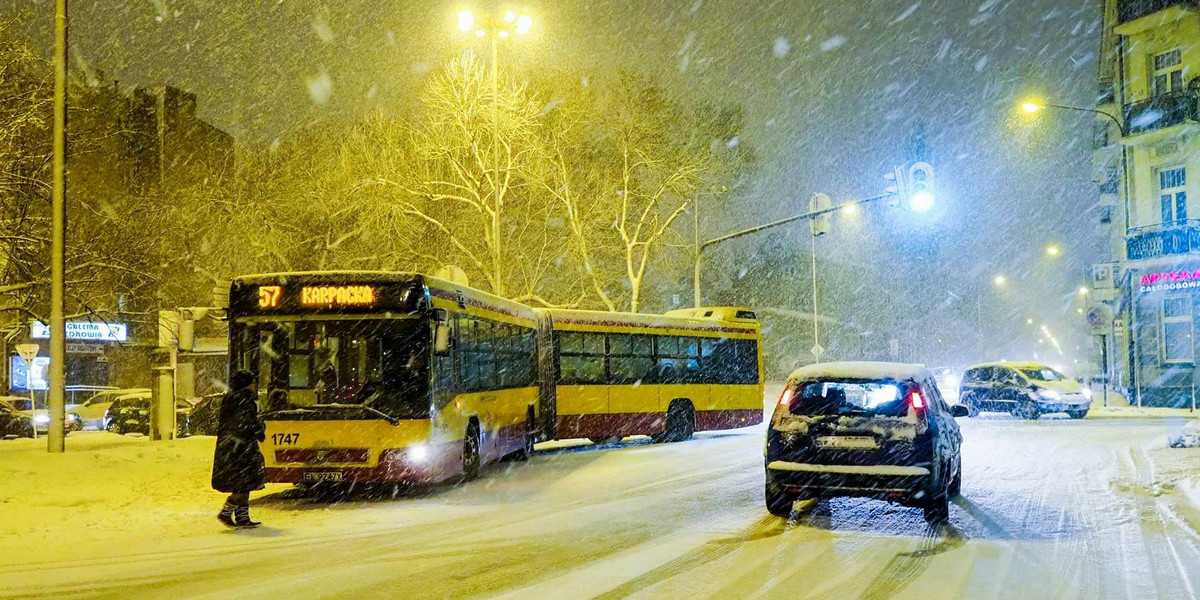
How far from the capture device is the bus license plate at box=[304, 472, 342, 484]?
12.7 metres

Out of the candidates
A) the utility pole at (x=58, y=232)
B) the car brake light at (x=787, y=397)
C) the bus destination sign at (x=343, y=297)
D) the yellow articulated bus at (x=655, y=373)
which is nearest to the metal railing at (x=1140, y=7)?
the yellow articulated bus at (x=655, y=373)

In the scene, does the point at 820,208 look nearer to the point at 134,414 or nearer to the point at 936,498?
the point at 936,498

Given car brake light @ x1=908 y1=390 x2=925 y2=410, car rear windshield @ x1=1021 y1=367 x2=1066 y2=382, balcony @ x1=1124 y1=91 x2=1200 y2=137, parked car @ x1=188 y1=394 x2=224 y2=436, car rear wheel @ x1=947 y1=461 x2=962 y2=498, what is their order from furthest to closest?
balcony @ x1=1124 y1=91 x2=1200 y2=137 → car rear windshield @ x1=1021 y1=367 x2=1066 y2=382 → parked car @ x1=188 y1=394 x2=224 y2=436 → car rear wheel @ x1=947 y1=461 x2=962 y2=498 → car brake light @ x1=908 y1=390 x2=925 y2=410

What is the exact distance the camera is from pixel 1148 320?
117ft

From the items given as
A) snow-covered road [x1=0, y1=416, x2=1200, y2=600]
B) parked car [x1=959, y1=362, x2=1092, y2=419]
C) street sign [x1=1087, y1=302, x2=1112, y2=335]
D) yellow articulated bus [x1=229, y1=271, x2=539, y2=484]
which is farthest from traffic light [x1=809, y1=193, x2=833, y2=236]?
yellow articulated bus [x1=229, y1=271, x2=539, y2=484]

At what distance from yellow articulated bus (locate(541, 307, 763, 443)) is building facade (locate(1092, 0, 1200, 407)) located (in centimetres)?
1440

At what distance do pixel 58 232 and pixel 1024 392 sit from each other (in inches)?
988

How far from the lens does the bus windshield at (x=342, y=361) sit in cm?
1291

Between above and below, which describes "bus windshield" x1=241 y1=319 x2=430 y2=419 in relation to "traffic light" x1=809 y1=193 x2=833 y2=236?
below

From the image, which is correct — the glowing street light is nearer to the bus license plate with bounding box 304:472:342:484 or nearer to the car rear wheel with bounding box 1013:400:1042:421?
the car rear wheel with bounding box 1013:400:1042:421

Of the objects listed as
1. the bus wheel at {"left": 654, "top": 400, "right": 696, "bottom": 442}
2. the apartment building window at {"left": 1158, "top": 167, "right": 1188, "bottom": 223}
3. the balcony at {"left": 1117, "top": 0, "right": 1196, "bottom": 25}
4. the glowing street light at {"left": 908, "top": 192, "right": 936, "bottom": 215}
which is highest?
the balcony at {"left": 1117, "top": 0, "right": 1196, "bottom": 25}

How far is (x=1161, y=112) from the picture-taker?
34062 mm

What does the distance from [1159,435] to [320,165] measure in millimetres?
25429

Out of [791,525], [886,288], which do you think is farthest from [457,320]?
[886,288]
